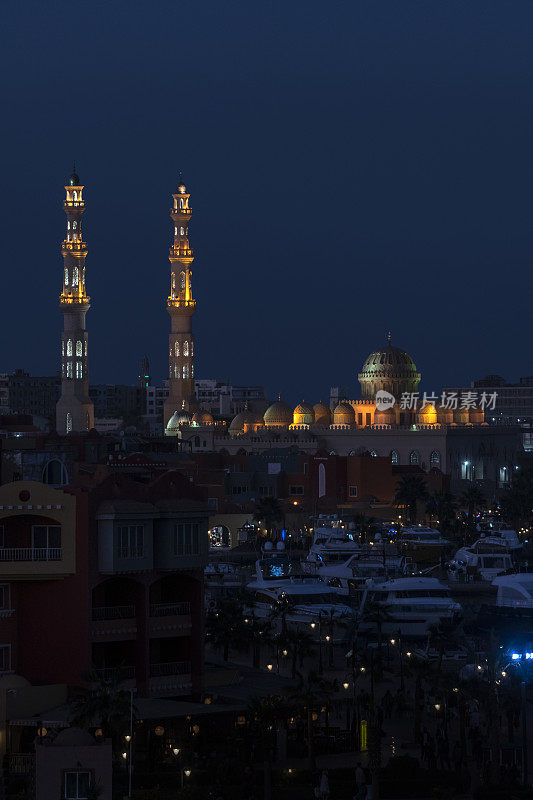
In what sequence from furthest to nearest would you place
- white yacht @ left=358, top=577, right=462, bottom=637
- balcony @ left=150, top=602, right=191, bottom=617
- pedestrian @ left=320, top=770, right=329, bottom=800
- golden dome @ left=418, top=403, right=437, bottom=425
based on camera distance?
golden dome @ left=418, top=403, right=437, bottom=425 < white yacht @ left=358, top=577, right=462, bottom=637 < balcony @ left=150, top=602, right=191, bottom=617 < pedestrian @ left=320, top=770, right=329, bottom=800

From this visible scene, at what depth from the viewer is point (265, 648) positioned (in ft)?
163

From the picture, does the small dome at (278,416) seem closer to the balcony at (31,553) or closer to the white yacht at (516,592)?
the white yacht at (516,592)

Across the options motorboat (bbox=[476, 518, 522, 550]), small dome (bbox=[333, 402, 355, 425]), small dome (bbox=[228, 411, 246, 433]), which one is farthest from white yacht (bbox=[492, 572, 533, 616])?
small dome (bbox=[228, 411, 246, 433])

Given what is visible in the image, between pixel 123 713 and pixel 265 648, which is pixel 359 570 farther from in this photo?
pixel 123 713

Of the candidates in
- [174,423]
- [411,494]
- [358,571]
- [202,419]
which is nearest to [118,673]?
[358,571]

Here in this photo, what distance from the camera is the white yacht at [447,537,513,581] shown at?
66.6 metres

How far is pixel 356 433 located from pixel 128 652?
7518 cm

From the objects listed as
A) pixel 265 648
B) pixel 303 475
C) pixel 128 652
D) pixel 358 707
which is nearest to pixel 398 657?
pixel 265 648

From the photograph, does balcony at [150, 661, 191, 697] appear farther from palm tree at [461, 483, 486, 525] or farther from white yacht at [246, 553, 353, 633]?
palm tree at [461, 483, 486, 525]

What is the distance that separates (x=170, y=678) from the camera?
114 ft

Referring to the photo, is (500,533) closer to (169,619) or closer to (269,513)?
(269,513)

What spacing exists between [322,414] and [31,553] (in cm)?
8180

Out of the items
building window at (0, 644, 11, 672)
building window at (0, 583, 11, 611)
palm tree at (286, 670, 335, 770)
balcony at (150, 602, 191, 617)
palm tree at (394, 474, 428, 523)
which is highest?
palm tree at (394, 474, 428, 523)

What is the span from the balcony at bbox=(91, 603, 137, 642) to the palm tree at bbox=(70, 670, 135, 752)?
7.75 feet
